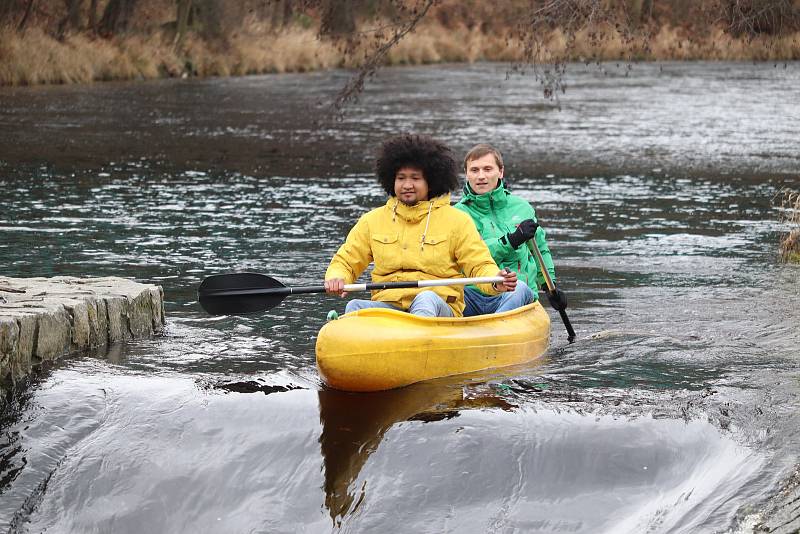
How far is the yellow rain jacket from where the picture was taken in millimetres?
7074

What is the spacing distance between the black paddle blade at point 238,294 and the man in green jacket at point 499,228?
49.5 inches

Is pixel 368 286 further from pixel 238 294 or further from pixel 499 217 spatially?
pixel 499 217

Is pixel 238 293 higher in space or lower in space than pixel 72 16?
lower

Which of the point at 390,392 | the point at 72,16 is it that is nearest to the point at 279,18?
the point at 72,16

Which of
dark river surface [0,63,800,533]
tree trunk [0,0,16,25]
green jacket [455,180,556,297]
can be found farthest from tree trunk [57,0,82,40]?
green jacket [455,180,556,297]

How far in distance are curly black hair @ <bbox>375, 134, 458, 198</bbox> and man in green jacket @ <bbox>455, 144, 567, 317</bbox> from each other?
0.52m

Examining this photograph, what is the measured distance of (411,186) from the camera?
707 cm

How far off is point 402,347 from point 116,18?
1159 inches

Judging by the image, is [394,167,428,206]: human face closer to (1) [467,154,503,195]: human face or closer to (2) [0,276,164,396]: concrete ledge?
(1) [467,154,503,195]: human face

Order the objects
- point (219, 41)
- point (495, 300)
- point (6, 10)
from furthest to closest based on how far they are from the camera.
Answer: point (219, 41), point (6, 10), point (495, 300)

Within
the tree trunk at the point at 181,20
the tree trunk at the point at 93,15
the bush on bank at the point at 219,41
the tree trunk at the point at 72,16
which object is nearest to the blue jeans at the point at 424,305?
the bush on bank at the point at 219,41

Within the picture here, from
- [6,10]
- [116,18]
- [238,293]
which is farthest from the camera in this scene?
[116,18]

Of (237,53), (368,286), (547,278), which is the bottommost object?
(547,278)

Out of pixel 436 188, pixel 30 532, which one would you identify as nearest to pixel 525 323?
pixel 436 188
